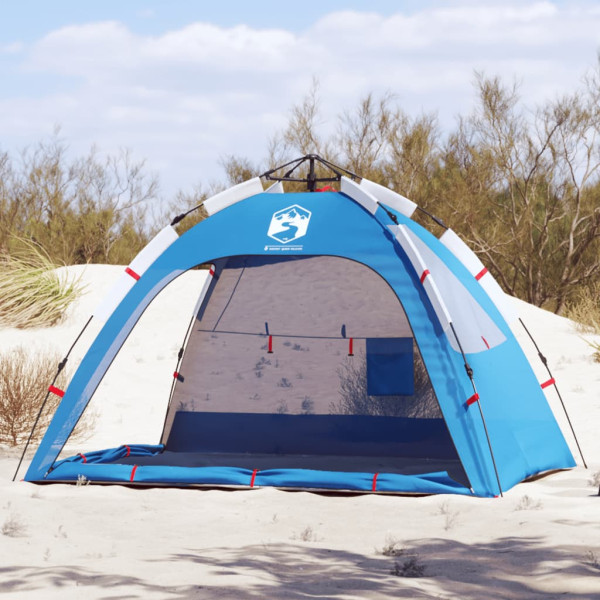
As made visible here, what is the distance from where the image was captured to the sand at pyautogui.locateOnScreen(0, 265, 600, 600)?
3402 millimetres

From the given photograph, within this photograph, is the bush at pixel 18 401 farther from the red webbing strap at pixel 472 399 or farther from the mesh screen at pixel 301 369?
the red webbing strap at pixel 472 399

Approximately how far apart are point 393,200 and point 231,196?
3.75 feet

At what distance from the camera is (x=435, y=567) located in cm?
381

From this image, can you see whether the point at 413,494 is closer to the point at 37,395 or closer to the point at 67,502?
the point at 67,502

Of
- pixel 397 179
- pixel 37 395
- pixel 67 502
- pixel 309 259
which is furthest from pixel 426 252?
pixel 397 179

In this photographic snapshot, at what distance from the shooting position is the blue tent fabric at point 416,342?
5.54m

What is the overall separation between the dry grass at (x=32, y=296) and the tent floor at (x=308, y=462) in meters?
7.89

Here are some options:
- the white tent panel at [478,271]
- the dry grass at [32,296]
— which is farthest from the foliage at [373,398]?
the dry grass at [32,296]

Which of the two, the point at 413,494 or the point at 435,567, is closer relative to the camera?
the point at 435,567

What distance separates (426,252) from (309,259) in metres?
1.54

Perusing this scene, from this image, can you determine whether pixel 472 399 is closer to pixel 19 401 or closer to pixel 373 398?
pixel 373 398

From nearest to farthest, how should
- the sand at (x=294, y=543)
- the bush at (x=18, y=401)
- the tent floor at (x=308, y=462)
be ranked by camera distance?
1. the sand at (x=294, y=543)
2. the tent floor at (x=308, y=462)
3. the bush at (x=18, y=401)

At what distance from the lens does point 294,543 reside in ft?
14.2

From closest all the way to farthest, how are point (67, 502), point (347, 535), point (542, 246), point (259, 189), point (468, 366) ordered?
point (347, 535), point (67, 502), point (468, 366), point (259, 189), point (542, 246)
